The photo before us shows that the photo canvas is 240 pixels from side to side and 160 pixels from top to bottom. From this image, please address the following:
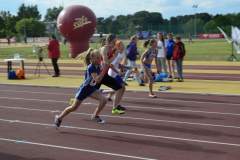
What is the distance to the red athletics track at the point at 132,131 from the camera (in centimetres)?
870

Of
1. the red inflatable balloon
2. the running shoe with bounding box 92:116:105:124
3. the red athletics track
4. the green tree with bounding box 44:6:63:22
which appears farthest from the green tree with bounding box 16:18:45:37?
the running shoe with bounding box 92:116:105:124

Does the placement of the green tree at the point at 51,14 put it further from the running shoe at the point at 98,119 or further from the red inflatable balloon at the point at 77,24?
the running shoe at the point at 98,119

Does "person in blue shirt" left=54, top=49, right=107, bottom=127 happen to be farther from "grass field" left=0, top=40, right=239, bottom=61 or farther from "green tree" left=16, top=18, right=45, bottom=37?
"green tree" left=16, top=18, right=45, bottom=37

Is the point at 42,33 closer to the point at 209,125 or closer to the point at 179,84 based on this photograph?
the point at 179,84

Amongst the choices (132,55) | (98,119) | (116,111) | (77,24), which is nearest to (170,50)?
(132,55)

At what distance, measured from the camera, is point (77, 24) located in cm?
3850

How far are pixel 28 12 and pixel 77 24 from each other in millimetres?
100109

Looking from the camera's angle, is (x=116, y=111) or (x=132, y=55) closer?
(x=116, y=111)

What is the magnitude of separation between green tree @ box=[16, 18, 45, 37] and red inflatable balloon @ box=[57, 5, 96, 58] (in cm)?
7151

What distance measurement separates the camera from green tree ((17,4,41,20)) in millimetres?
134288

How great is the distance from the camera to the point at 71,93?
17453mm

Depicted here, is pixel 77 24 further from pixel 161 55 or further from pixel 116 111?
pixel 116 111

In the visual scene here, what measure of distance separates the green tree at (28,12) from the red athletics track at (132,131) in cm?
12139

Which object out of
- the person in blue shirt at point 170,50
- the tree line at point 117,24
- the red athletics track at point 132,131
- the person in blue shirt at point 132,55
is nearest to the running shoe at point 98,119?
the red athletics track at point 132,131
